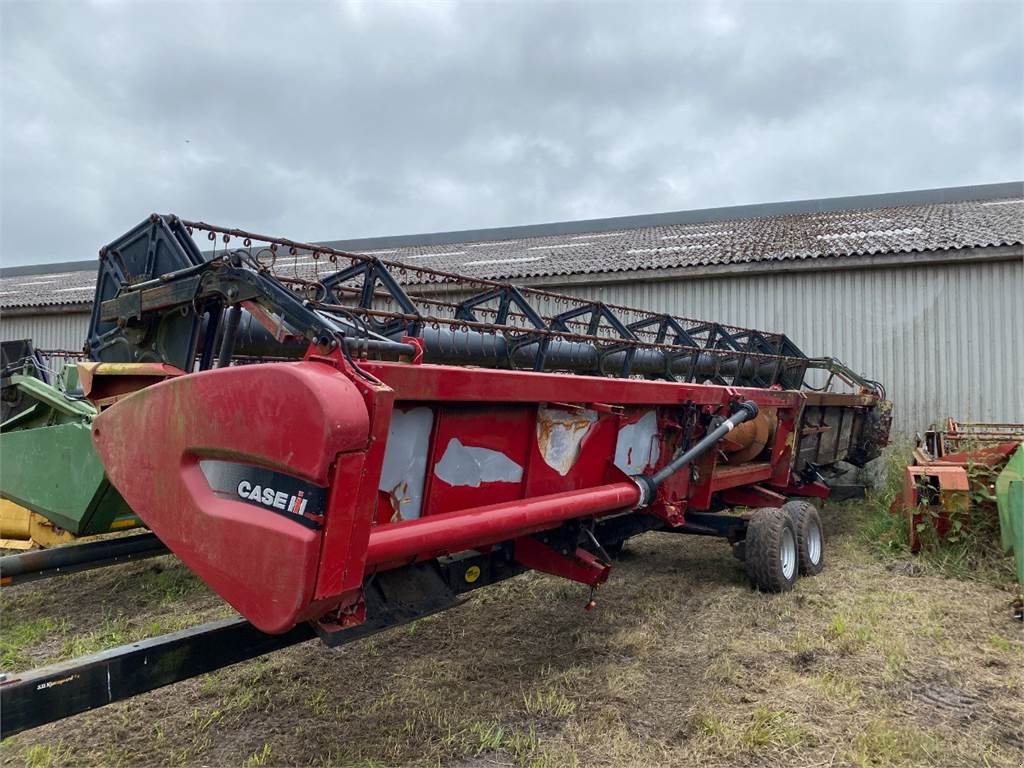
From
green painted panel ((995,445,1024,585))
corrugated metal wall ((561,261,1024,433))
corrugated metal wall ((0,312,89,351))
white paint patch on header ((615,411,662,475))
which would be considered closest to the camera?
white paint patch on header ((615,411,662,475))

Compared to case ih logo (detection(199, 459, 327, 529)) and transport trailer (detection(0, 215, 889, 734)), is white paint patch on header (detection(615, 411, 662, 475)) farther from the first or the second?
case ih logo (detection(199, 459, 327, 529))

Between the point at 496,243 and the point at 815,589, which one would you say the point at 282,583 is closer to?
the point at 815,589

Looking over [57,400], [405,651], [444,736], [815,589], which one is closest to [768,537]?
[815,589]

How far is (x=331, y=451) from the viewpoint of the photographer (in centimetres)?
194

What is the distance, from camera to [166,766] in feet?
9.00

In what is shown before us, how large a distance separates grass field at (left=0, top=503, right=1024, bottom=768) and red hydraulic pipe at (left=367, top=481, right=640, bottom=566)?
831mm

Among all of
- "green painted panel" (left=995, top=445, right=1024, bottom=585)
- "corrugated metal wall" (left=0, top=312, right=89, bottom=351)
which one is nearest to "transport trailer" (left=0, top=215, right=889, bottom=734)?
"green painted panel" (left=995, top=445, right=1024, bottom=585)

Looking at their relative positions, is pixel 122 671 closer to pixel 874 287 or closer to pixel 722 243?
pixel 874 287

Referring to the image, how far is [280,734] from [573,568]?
139cm

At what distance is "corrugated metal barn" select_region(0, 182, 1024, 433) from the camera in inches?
356

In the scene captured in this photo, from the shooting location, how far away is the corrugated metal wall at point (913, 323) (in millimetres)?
8984

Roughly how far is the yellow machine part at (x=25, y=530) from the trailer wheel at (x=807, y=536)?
15.9 ft

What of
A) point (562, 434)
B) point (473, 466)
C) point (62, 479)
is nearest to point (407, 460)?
point (473, 466)

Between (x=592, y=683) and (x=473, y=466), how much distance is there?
1402 millimetres
